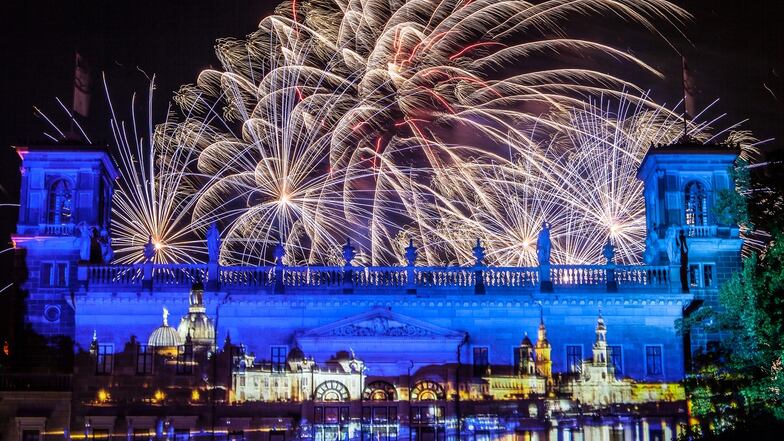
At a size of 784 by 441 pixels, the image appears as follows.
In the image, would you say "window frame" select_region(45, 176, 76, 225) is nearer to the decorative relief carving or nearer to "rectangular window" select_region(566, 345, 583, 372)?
the decorative relief carving

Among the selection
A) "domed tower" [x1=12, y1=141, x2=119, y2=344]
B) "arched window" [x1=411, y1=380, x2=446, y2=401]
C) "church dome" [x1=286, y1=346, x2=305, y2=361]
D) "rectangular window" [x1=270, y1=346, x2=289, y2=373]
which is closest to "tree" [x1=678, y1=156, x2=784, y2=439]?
"arched window" [x1=411, y1=380, x2=446, y2=401]

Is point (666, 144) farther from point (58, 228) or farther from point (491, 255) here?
point (58, 228)

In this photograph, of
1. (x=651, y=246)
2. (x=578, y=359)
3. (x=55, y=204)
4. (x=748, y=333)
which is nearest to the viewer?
(x=748, y=333)

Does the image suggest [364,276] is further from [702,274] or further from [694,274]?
[702,274]

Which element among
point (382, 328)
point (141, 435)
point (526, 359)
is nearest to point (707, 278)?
point (526, 359)

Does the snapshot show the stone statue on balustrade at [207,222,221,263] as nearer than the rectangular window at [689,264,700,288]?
Yes

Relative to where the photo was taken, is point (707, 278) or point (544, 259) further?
point (707, 278)
